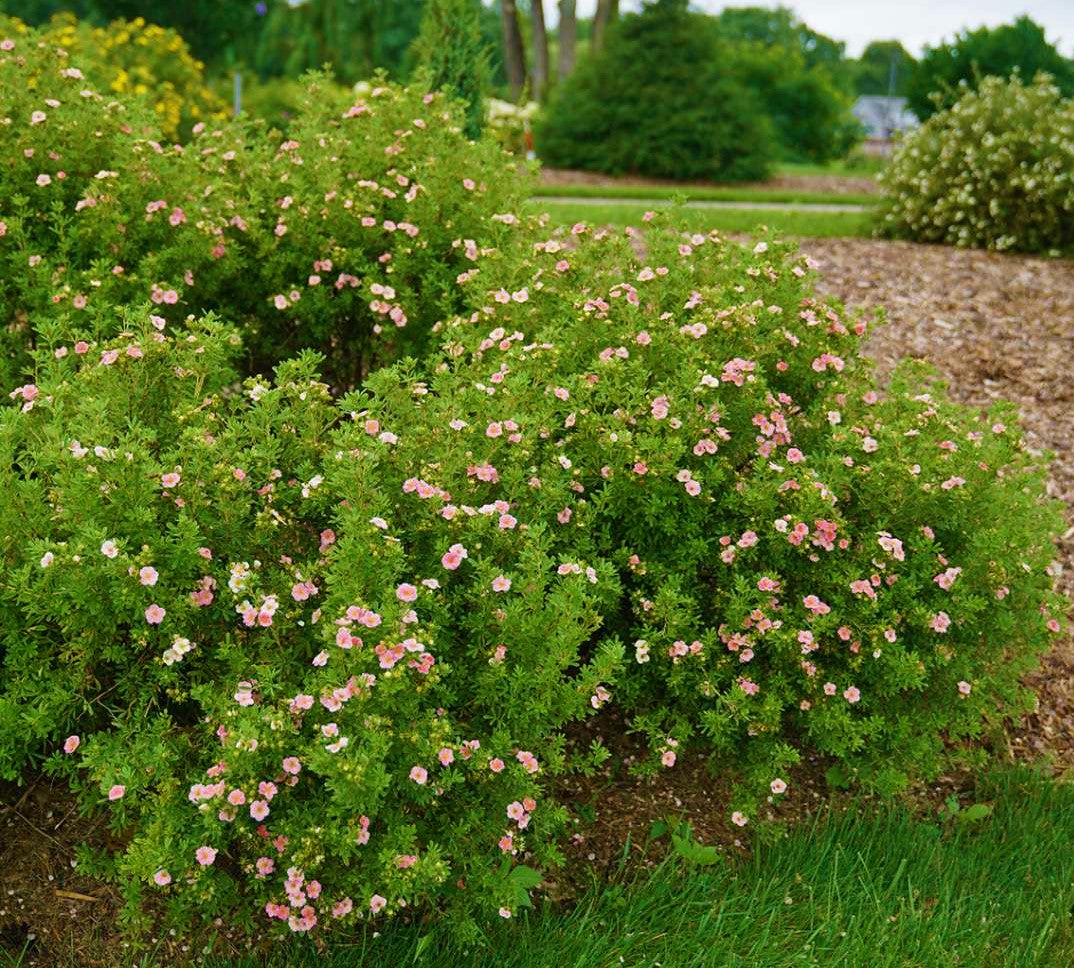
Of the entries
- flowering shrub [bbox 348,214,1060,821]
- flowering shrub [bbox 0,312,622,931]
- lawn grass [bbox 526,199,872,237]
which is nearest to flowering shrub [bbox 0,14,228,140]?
lawn grass [bbox 526,199,872,237]

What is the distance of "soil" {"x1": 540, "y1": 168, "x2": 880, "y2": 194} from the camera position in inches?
618

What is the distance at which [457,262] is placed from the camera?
4629 mm

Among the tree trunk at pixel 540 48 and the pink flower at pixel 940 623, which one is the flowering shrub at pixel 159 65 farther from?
the pink flower at pixel 940 623

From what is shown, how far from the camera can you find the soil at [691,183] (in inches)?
618

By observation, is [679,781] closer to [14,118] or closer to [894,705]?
[894,705]

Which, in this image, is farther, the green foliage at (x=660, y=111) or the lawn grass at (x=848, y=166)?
the lawn grass at (x=848, y=166)

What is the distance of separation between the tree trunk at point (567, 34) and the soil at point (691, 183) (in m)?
4.01

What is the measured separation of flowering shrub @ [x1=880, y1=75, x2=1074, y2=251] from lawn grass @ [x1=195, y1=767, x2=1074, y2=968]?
22.7 ft

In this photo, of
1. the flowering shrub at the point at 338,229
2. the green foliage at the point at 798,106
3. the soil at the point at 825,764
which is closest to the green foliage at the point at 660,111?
the soil at the point at 825,764

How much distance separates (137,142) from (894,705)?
3344mm

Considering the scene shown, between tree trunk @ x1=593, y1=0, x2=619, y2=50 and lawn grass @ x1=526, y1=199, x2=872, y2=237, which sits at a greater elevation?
tree trunk @ x1=593, y1=0, x2=619, y2=50

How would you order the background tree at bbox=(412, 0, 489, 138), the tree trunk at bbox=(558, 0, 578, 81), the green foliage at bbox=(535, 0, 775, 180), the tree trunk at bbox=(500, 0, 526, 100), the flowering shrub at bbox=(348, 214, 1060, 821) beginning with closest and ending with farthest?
1. the flowering shrub at bbox=(348, 214, 1060, 821)
2. the background tree at bbox=(412, 0, 489, 138)
3. the green foliage at bbox=(535, 0, 775, 180)
4. the tree trunk at bbox=(500, 0, 526, 100)
5. the tree trunk at bbox=(558, 0, 578, 81)

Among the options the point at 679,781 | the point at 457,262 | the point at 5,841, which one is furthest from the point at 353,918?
the point at 457,262

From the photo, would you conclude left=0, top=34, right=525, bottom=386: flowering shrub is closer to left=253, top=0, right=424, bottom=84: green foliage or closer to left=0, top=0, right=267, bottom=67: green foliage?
left=253, top=0, right=424, bottom=84: green foliage
